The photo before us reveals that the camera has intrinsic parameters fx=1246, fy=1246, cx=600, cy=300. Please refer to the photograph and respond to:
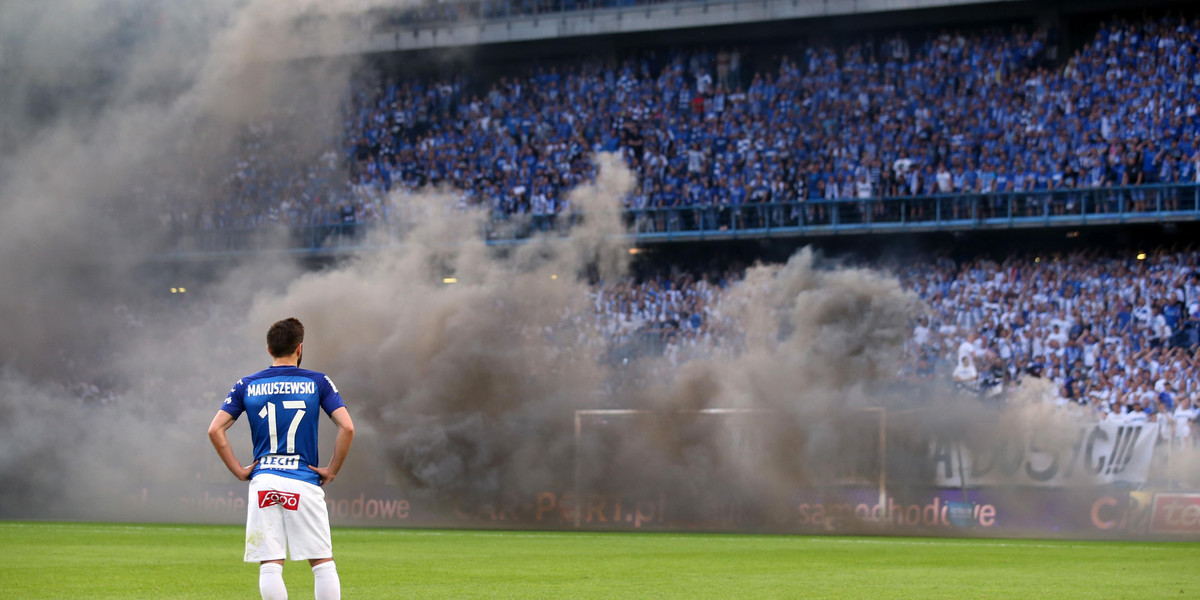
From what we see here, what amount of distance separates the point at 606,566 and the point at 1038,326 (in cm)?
→ 1572

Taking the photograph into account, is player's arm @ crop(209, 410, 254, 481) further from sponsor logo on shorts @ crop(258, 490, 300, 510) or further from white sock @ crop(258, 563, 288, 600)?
white sock @ crop(258, 563, 288, 600)

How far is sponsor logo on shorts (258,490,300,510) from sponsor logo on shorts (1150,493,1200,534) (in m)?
15.6

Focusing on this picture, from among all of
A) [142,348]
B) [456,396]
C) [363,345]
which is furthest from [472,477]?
[142,348]

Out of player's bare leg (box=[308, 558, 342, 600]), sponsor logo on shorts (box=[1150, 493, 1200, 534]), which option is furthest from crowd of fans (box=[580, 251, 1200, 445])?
player's bare leg (box=[308, 558, 342, 600])

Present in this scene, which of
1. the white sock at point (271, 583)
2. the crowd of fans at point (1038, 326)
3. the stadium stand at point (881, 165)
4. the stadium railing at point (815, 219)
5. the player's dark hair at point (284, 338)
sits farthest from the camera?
the stadium railing at point (815, 219)

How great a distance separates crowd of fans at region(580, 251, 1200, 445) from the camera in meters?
24.1

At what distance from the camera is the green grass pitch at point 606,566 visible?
10719mm

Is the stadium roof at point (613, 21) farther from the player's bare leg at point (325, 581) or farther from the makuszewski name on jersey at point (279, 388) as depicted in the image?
the player's bare leg at point (325, 581)

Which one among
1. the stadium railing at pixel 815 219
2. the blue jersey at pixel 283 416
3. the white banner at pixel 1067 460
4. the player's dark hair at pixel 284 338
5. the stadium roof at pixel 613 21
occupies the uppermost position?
the stadium roof at pixel 613 21

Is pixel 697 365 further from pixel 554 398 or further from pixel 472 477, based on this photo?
pixel 472 477

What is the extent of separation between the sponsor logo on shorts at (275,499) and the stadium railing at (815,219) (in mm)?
20718

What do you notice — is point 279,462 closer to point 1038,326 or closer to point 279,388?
point 279,388

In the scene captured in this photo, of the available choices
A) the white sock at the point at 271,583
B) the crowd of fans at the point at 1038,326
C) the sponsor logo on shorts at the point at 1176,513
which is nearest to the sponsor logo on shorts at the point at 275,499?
the white sock at the point at 271,583

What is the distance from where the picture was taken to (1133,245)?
28.7 m
